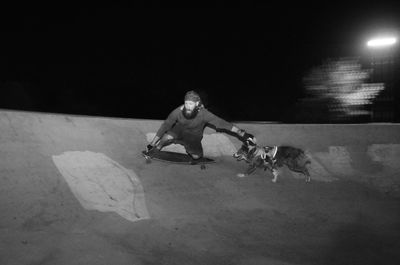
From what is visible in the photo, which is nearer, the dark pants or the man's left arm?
the man's left arm

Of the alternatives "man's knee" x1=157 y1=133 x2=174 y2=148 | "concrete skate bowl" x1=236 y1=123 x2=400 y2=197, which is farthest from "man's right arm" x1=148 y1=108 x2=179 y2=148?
"concrete skate bowl" x1=236 y1=123 x2=400 y2=197

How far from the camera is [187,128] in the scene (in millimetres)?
7684

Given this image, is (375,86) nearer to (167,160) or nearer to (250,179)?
(250,179)

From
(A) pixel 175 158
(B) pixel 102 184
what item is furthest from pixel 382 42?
(B) pixel 102 184

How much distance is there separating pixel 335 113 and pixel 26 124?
1611 centimetres

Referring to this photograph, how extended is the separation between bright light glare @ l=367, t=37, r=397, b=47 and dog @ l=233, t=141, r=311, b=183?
440 inches

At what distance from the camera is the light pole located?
15555mm

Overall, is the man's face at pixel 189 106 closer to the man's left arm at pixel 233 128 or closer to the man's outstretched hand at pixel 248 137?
the man's left arm at pixel 233 128

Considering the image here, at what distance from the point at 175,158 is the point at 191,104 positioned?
4.63ft

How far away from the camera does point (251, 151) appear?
748cm

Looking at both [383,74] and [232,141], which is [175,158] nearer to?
[232,141]

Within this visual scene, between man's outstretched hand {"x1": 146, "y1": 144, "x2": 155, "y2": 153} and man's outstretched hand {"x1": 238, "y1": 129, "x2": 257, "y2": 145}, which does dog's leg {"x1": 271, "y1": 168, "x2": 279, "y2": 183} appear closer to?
man's outstretched hand {"x1": 238, "y1": 129, "x2": 257, "y2": 145}

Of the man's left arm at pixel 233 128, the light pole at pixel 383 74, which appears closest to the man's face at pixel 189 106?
the man's left arm at pixel 233 128

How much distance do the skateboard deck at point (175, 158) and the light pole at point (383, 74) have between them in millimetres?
12046
